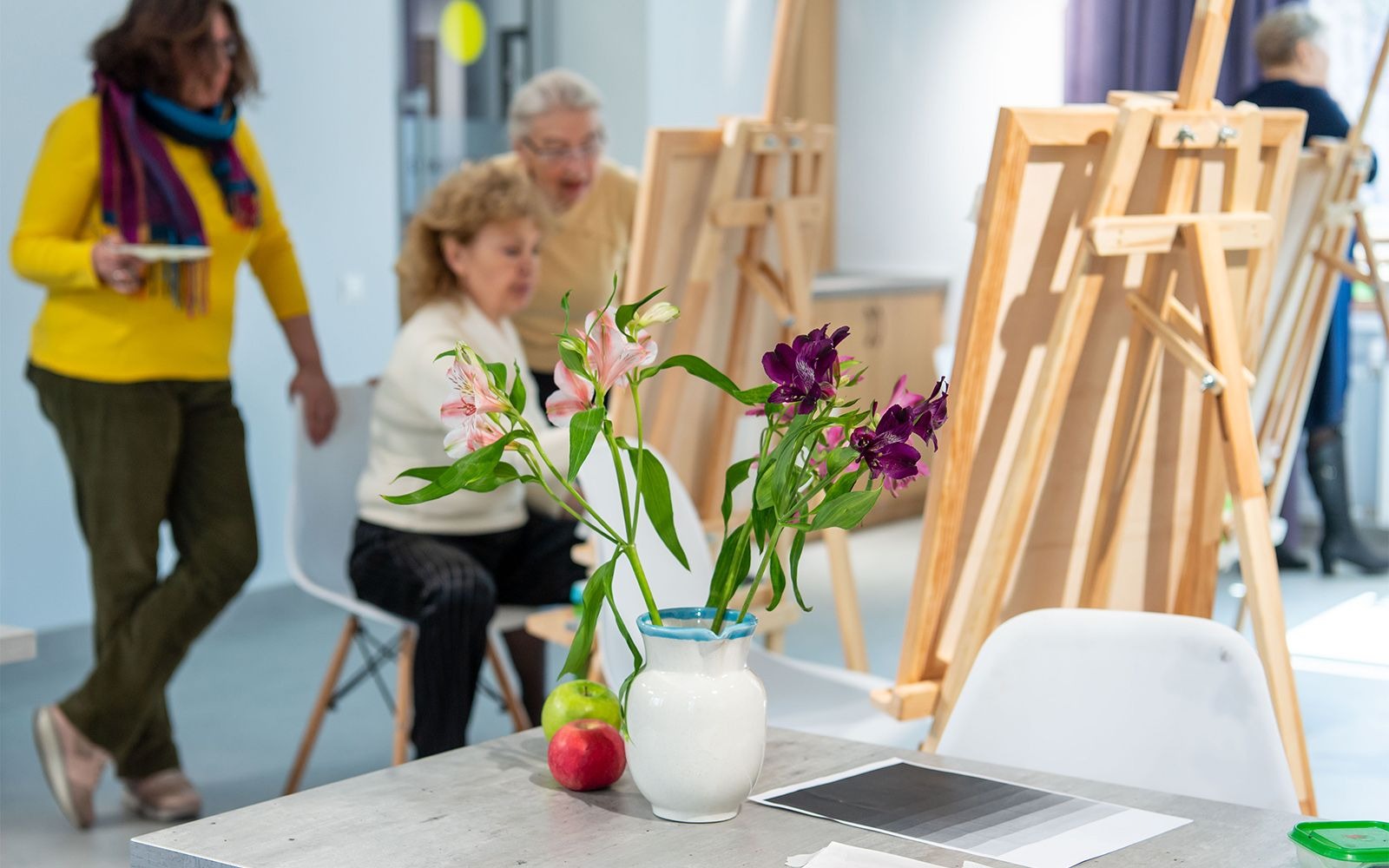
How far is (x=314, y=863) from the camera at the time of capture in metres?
1.25

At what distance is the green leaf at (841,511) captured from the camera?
1296mm

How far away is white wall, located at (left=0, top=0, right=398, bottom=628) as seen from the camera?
4.11 m

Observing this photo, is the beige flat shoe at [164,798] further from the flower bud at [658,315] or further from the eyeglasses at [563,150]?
the flower bud at [658,315]

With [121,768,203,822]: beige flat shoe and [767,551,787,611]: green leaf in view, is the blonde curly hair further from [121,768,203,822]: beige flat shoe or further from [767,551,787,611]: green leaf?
[767,551,787,611]: green leaf

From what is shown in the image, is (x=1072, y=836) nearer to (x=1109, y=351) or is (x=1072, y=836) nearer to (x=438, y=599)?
(x=1109, y=351)

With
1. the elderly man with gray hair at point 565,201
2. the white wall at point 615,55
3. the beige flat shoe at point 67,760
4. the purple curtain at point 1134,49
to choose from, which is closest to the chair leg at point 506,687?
the elderly man with gray hair at point 565,201

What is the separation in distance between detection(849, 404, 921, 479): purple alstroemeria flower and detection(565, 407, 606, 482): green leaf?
0.65 ft

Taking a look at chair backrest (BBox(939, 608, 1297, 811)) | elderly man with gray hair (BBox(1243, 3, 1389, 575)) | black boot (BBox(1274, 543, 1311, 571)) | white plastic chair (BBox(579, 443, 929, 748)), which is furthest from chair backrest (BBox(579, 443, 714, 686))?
black boot (BBox(1274, 543, 1311, 571))

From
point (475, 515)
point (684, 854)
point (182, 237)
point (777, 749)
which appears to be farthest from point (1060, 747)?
point (182, 237)

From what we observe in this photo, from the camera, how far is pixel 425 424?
2957 millimetres

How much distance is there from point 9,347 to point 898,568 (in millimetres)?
2732

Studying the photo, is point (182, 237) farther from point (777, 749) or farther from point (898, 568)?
point (898, 568)

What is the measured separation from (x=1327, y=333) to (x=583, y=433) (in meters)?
4.21

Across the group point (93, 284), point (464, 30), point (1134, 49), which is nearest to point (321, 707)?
point (93, 284)
